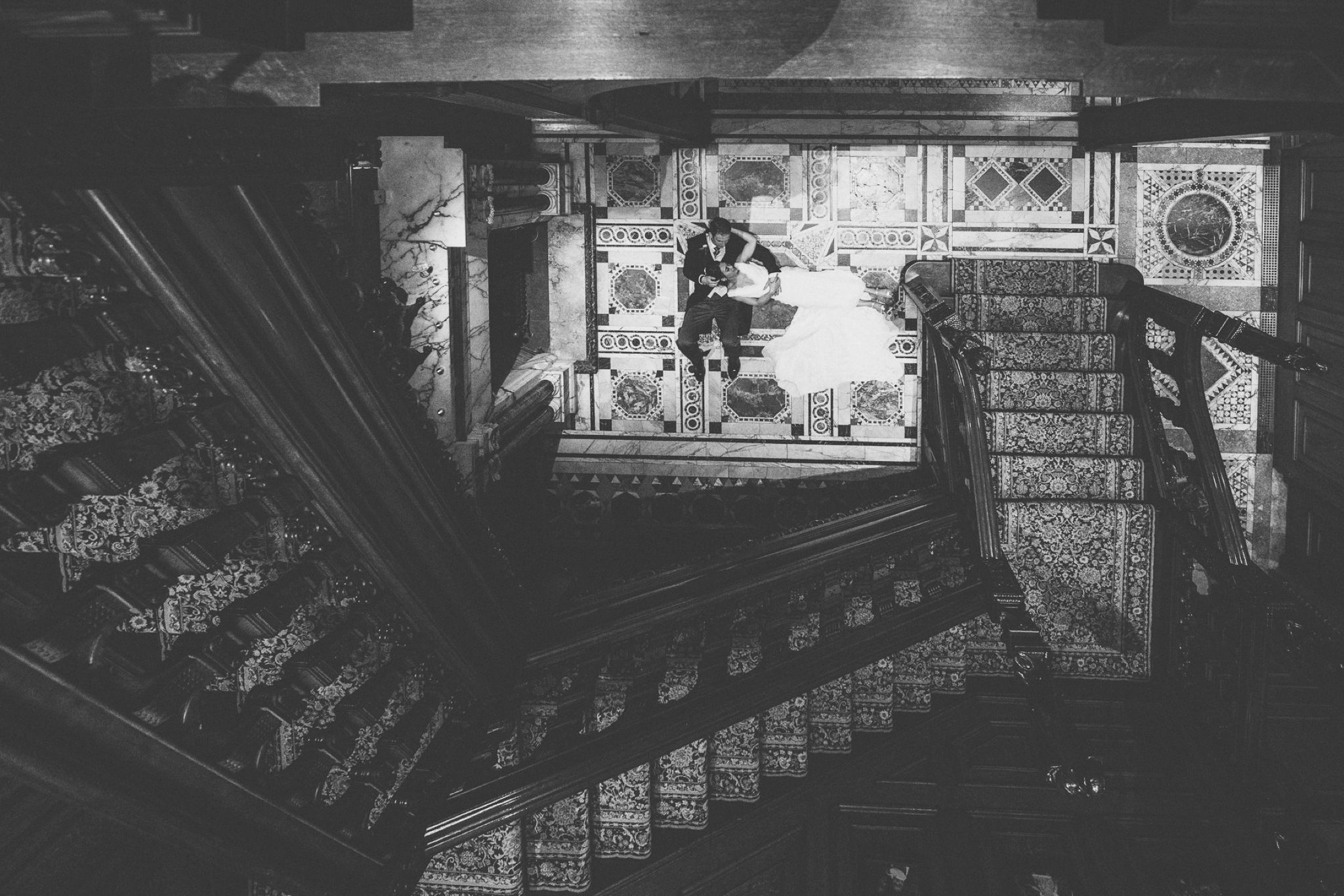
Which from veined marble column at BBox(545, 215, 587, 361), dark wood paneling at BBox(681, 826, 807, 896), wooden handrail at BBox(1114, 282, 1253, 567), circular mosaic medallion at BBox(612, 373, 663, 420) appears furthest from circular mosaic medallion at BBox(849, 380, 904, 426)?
dark wood paneling at BBox(681, 826, 807, 896)

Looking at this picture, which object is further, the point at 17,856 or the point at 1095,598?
the point at 1095,598

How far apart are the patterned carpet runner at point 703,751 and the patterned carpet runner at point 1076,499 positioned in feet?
2.94

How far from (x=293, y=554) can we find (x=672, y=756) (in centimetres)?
130

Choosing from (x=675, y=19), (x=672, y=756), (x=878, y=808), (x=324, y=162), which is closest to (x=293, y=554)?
(x=324, y=162)

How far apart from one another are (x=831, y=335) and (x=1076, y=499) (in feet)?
6.95

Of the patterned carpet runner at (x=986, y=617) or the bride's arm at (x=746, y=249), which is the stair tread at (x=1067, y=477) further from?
the bride's arm at (x=746, y=249)

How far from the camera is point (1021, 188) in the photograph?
18.6 ft

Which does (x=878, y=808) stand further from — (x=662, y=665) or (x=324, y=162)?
(x=324, y=162)

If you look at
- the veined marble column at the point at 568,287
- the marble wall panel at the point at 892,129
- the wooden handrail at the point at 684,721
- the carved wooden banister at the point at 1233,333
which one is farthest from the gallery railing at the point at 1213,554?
the veined marble column at the point at 568,287

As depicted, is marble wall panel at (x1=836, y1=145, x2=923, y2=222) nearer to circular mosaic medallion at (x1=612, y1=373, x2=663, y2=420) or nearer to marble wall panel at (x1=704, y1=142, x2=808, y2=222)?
marble wall panel at (x1=704, y1=142, x2=808, y2=222)

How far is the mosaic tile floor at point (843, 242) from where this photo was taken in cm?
559

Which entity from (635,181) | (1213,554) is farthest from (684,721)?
(635,181)

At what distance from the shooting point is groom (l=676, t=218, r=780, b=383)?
5551mm

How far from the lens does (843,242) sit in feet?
19.0
